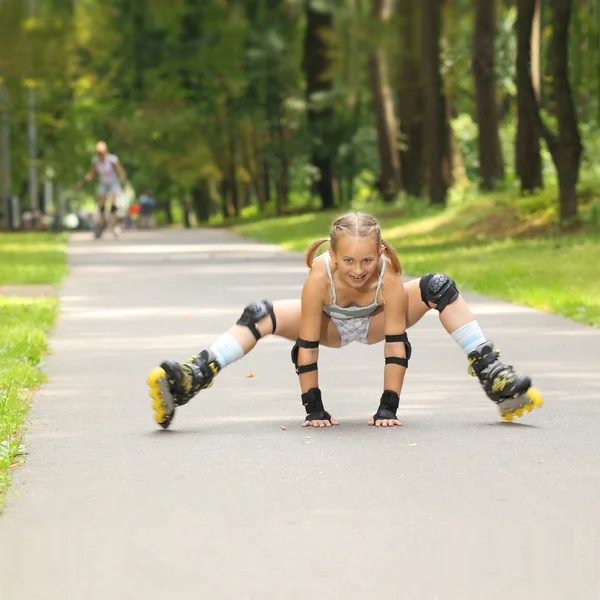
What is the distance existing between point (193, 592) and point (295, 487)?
1.73 meters

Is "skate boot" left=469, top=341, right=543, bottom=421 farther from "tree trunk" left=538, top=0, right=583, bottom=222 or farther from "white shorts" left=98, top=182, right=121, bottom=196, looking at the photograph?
"white shorts" left=98, top=182, right=121, bottom=196

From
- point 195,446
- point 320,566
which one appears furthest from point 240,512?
point 195,446

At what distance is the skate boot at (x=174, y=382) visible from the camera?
815 cm

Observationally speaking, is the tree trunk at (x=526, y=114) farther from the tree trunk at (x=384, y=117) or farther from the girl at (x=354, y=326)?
the girl at (x=354, y=326)

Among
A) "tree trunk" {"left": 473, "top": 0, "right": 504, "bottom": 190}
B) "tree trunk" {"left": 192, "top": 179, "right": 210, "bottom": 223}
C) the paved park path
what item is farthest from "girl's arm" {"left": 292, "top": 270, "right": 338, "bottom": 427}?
"tree trunk" {"left": 192, "top": 179, "right": 210, "bottom": 223}

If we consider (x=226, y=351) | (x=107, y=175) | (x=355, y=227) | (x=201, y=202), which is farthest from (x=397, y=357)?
(x=201, y=202)

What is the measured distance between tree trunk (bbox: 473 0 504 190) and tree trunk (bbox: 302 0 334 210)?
41.0 ft

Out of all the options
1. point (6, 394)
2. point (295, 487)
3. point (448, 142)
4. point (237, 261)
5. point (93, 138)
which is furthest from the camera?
point (93, 138)

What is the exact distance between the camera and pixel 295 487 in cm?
673

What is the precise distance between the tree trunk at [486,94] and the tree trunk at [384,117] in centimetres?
757

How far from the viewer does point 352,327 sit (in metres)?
8.69

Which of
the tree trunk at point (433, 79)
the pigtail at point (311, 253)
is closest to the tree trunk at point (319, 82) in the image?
the tree trunk at point (433, 79)

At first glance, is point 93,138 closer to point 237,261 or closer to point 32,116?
point 32,116

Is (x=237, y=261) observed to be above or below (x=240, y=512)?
below
